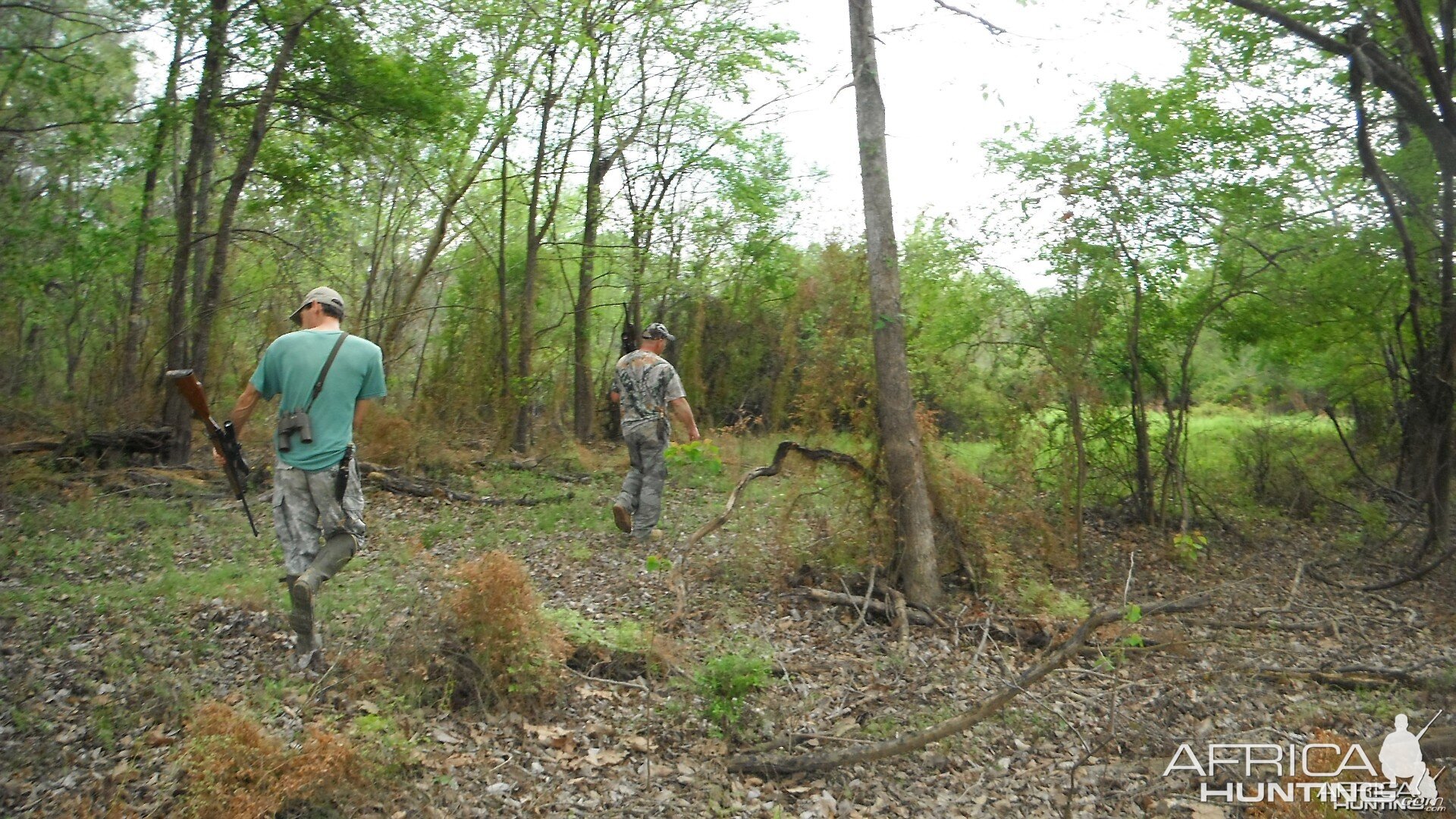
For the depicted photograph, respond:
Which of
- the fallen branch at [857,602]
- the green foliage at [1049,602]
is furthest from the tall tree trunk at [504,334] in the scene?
the green foliage at [1049,602]

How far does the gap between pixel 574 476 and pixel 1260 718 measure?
963cm

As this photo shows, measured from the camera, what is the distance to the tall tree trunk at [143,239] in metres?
11.6

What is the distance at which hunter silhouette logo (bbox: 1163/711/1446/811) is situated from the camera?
4680 millimetres

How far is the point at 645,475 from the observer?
9.82 meters

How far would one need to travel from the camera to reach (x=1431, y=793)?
4.72 metres

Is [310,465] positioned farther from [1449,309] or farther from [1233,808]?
[1449,309]

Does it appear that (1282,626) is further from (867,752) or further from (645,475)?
(645,475)

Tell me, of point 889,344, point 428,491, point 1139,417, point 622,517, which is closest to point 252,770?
point 889,344

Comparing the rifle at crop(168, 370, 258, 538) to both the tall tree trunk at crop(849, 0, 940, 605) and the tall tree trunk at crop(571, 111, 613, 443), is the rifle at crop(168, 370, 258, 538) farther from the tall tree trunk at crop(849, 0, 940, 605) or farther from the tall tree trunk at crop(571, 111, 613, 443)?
the tall tree trunk at crop(571, 111, 613, 443)

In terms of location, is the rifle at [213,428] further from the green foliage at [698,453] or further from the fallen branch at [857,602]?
the fallen branch at [857,602]

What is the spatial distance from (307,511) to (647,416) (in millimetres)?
4287

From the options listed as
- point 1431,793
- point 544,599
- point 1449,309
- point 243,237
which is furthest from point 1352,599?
point 243,237

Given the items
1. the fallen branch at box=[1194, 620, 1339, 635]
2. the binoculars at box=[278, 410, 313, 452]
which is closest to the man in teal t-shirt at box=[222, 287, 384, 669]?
the binoculars at box=[278, 410, 313, 452]

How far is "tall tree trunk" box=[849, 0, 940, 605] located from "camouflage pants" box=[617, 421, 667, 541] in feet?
7.72
